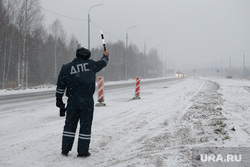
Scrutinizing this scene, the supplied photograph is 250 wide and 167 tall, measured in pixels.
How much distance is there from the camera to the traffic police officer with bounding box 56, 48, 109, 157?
3.98m

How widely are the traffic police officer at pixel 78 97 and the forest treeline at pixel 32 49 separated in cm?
2680

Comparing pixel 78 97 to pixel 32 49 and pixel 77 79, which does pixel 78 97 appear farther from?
pixel 32 49

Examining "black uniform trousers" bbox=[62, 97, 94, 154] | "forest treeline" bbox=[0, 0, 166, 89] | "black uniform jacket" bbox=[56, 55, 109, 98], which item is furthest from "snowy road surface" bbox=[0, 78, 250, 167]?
"forest treeline" bbox=[0, 0, 166, 89]

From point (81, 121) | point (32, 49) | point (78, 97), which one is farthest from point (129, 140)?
point (32, 49)

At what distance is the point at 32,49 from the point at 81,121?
33305mm

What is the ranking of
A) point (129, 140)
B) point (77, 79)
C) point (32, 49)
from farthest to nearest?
point (32, 49), point (129, 140), point (77, 79)

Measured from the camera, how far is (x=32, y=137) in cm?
526

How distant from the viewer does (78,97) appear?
4.00 metres

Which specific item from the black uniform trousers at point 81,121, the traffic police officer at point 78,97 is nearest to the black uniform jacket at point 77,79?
the traffic police officer at point 78,97

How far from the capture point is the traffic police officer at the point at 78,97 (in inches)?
157

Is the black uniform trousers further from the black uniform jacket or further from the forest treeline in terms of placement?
the forest treeline

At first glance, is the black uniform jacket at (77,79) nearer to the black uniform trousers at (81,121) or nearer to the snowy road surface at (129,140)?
the black uniform trousers at (81,121)

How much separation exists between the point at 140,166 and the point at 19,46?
3220 cm

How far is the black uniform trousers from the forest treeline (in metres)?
26.8
